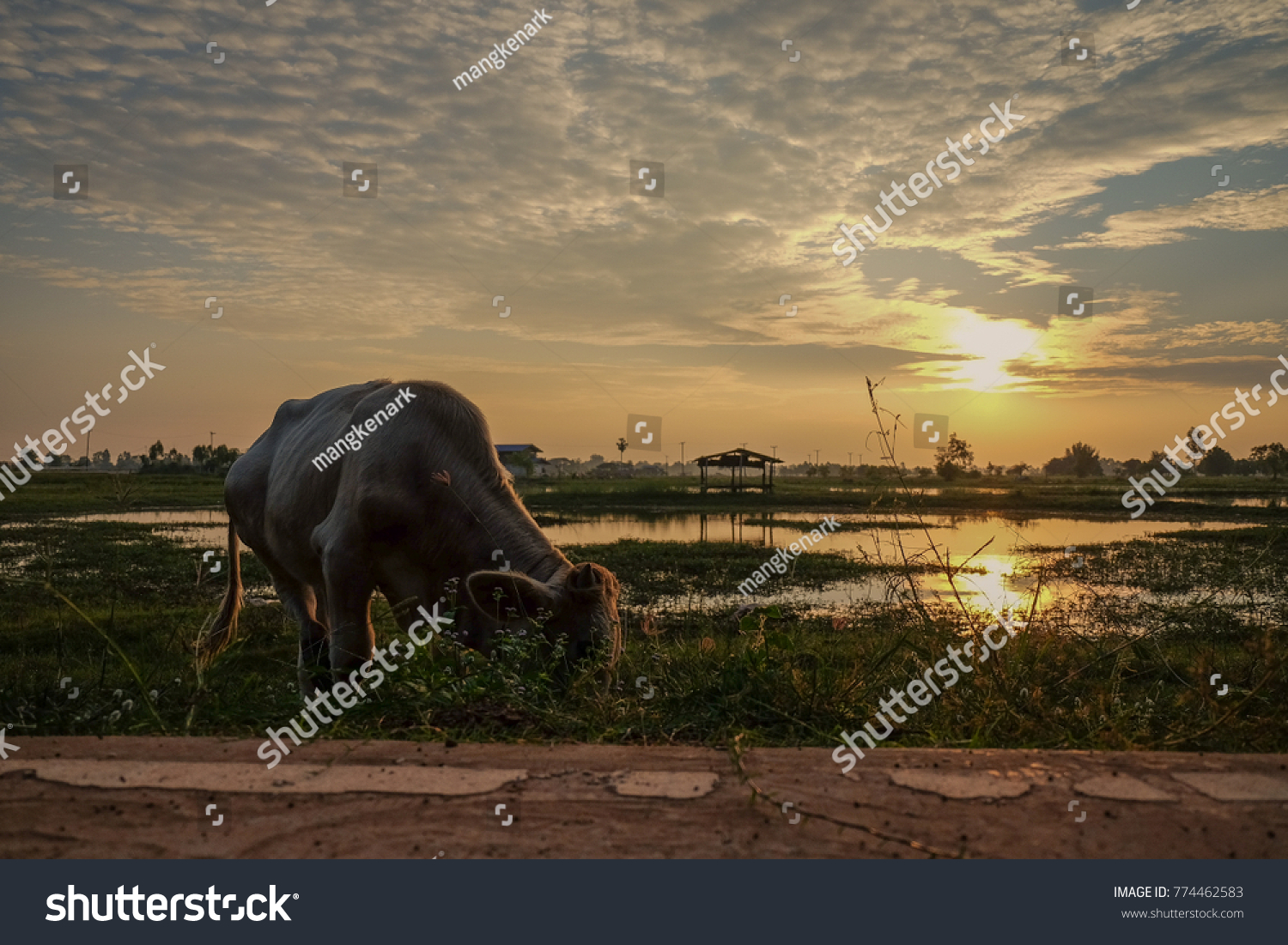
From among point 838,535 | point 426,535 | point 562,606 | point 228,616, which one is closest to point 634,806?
point 562,606

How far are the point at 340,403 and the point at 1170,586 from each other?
608 inches

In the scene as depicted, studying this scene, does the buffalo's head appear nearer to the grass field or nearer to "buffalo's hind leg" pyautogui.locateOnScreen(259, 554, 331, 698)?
the grass field

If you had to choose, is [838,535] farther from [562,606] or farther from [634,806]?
[634,806]

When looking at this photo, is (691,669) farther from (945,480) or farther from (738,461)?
(945,480)

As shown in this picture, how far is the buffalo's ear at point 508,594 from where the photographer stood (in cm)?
411

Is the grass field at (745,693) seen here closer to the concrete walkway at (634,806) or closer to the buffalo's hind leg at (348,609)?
the buffalo's hind leg at (348,609)

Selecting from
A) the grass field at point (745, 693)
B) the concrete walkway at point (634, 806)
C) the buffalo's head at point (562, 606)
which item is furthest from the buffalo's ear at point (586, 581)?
the concrete walkway at point (634, 806)

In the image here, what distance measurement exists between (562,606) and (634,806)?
254 cm

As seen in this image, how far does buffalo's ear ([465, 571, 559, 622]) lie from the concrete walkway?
80.4 inches

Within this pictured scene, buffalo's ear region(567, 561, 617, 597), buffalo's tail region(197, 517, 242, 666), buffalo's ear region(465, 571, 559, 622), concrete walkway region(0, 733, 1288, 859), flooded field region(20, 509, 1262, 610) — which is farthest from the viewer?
flooded field region(20, 509, 1262, 610)

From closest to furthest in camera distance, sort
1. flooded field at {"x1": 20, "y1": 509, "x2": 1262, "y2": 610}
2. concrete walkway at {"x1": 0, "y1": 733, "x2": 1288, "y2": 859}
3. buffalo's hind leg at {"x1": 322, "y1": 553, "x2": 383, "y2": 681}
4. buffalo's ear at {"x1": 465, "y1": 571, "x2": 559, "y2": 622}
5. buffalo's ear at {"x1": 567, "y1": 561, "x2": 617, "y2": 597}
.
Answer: concrete walkway at {"x1": 0, "y1": 733, "x2": 1288, "y2": 859}, buffalo's ear at {"x1": 465, "y1": 571, "x2": 559, "y2": 622}, buffalo's ear at {"x1": 567, "y1": 561, "x2": 617, "y2": 597}, buffalo's hind leg at {"x1": 322, "y1": 553, "x2": 383, "y2": 681}, flooded field at {"x1": 20, "y1": 509, "x2": 1262, "y2": 610}

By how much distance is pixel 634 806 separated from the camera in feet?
5.71

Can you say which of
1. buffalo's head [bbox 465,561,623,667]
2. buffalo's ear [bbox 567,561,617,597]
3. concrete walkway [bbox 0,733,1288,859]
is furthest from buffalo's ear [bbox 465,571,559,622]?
concrete walkway [bbox 0,733,1288,859]

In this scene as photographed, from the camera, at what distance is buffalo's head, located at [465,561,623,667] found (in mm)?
4141
